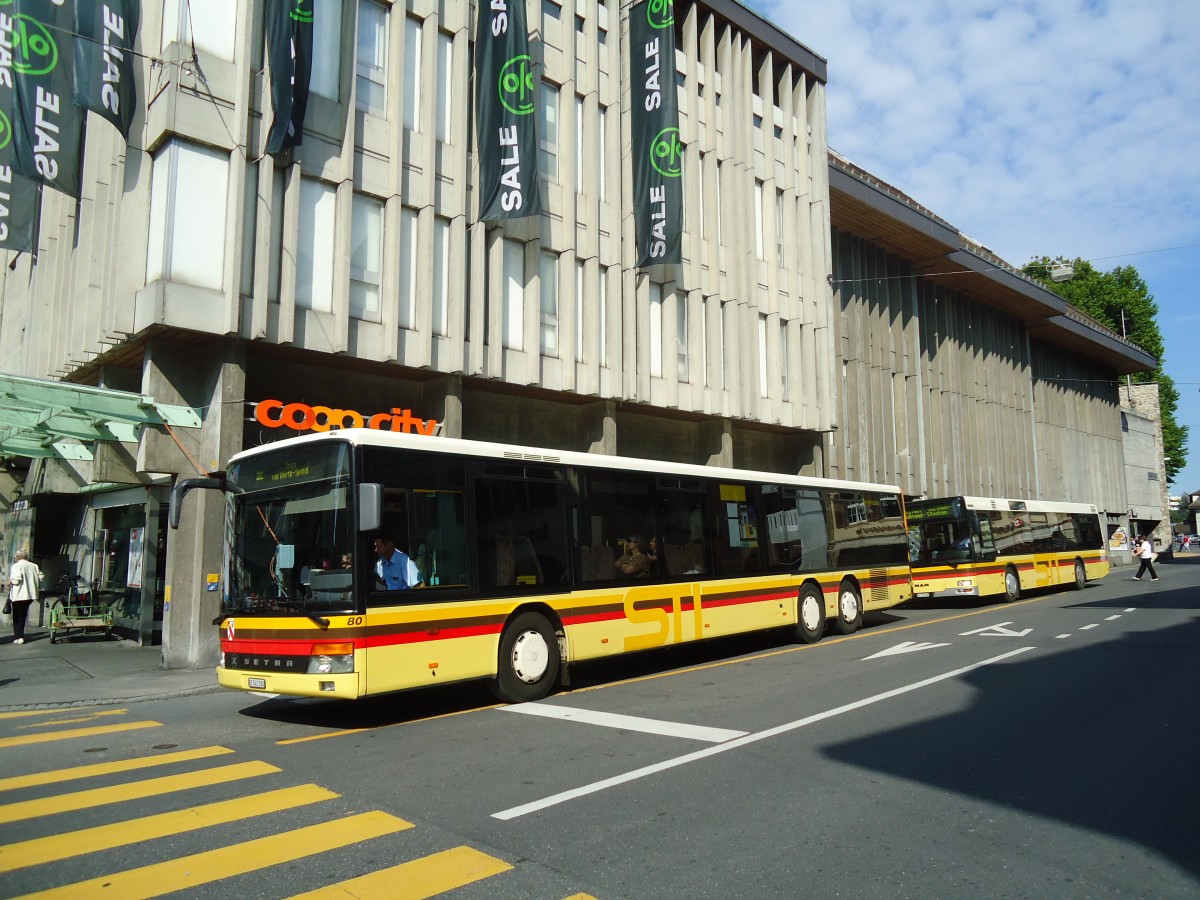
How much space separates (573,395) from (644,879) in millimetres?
16891

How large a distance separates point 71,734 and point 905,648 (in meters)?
11.5

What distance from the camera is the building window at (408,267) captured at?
57.1ft

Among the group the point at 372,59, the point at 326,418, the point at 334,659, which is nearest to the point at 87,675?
the point at 326,418

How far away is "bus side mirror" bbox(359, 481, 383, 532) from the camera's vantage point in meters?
7.95

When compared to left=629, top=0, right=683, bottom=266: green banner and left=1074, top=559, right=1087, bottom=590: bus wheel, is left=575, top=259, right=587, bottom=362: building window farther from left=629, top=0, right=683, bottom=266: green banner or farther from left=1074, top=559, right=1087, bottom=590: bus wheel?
left=1074, top=559, right=1087, bottom=590: bus wheel

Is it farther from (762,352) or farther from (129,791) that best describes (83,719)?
(762,352)

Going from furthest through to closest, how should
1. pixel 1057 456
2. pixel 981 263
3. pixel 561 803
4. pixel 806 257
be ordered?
1. pixel 1057 456
2. pixel 981 263
3. pixel 806 257
4. pixel 561 803

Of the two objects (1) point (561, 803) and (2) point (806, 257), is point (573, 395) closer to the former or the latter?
(2) point (806, 257)

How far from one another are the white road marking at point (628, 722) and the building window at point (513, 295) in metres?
11.4

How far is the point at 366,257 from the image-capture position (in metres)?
16.9

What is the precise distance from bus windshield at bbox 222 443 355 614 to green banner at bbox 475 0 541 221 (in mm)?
10718

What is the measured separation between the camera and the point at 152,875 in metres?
4.46

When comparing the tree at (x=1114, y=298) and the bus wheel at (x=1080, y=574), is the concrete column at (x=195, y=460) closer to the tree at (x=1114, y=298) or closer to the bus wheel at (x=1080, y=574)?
the bus wheel at (x=1080, y=574)

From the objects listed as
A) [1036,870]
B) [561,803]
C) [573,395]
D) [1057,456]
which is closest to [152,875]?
[561,803]
